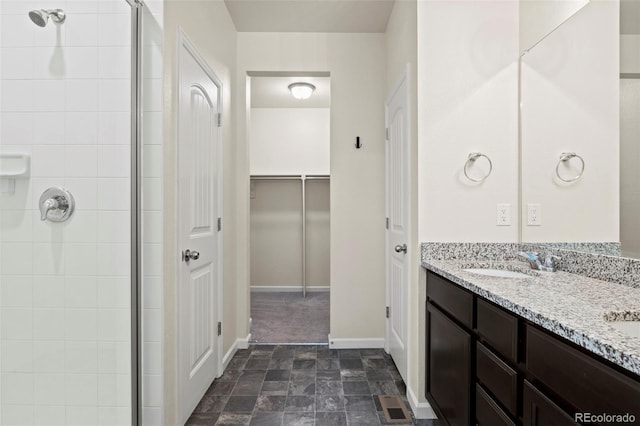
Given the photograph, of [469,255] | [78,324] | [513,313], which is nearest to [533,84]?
[469,255]

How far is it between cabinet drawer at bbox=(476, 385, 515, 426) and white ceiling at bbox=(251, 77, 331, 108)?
3.24 m

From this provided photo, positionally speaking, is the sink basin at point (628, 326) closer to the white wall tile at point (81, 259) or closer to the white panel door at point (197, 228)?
the white panel door at point (197, 228)

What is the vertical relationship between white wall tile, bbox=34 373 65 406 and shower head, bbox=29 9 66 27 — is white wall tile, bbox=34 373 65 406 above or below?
below

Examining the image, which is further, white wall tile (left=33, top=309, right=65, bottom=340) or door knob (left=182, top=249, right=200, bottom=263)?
door knob (left=182, top=249, right=200, bottom=263)

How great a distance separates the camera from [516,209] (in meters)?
1.82

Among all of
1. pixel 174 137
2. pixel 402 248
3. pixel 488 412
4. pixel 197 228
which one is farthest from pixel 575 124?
pixel 197 228

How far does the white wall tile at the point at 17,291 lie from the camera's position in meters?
1.36

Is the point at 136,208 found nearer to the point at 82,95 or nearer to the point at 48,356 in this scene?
the point at 82,95

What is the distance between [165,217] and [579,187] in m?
2.02

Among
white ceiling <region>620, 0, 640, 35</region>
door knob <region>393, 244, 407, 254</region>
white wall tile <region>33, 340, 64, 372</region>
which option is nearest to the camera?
white ceiling <region>620, 0, 640, 35</region>

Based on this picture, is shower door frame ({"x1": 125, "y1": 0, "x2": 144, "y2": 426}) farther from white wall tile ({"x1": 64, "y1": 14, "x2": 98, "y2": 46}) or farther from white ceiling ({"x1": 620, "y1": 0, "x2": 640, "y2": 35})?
white ceiling ({"x1": 620, "y1": 0, "x2": 640, "y2": 35})

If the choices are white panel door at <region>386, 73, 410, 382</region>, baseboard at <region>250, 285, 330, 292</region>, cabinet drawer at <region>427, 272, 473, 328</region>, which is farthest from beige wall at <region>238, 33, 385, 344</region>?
baseboard at <region>250, 285, 330, 292</region>

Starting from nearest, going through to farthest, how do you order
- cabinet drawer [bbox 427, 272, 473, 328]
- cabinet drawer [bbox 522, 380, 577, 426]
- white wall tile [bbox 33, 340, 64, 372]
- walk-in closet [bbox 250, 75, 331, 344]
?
cabinet drawer [bbox 522, 380, 577, 426]
cabinet drawer [bbox 427, 272, 473, 328]
white wall tile [bbox 33, 340, 64, 372]
walk-in closet [bbox 250, 75, 331, 344]

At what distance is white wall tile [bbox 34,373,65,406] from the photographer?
56.1 inches
